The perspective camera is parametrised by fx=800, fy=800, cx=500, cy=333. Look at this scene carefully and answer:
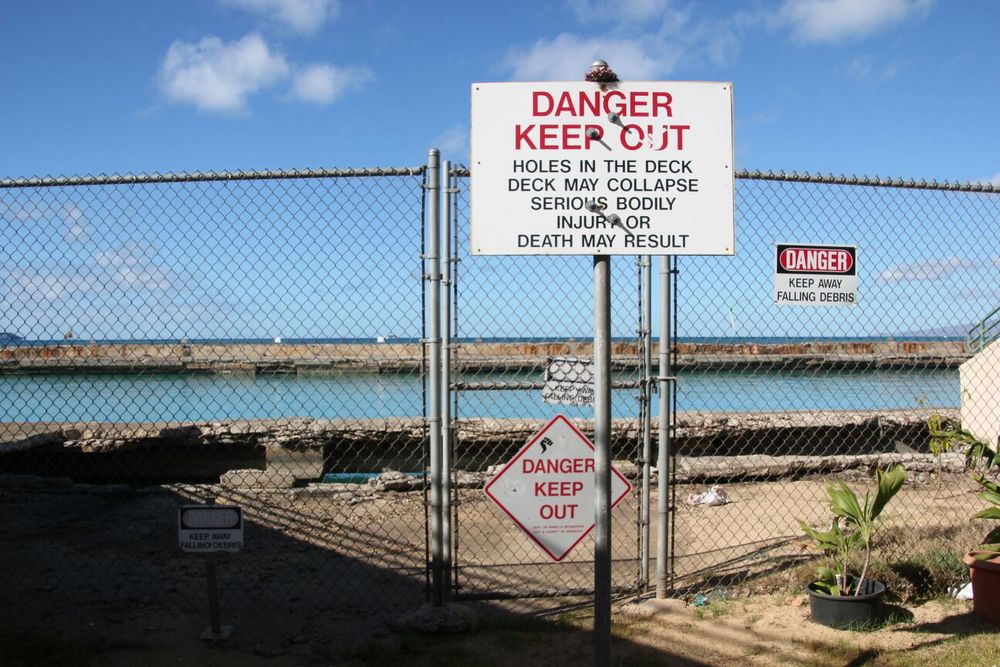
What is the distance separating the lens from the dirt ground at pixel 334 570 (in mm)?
4809

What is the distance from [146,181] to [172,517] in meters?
4.30

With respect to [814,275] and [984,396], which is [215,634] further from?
[984,396]

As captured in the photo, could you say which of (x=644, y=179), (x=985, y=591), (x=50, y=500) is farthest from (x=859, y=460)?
(x=50, y=500)

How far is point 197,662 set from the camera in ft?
14.8

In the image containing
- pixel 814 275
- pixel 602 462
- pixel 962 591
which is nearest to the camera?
pixel 602 462

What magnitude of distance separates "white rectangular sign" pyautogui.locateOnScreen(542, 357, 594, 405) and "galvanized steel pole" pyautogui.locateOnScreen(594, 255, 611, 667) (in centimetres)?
162

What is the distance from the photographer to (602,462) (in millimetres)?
3385

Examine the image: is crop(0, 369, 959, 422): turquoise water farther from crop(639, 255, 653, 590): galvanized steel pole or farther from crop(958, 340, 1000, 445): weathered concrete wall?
crop(639, 255, 653, 590): galvanized steel pole

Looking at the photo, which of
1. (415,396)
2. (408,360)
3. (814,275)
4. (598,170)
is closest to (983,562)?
(814,275)

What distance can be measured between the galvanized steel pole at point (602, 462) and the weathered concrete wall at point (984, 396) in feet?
30.9

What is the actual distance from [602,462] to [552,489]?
124cm

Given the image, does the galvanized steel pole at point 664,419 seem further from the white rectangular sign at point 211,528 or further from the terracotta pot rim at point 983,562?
the white rectangular sign at point 211,528

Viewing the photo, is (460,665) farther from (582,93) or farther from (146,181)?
(146,181)

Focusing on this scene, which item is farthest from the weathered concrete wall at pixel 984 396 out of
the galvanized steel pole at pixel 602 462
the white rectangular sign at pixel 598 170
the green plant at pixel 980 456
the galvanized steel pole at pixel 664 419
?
the galvanized steel pole at pixel 602 462
